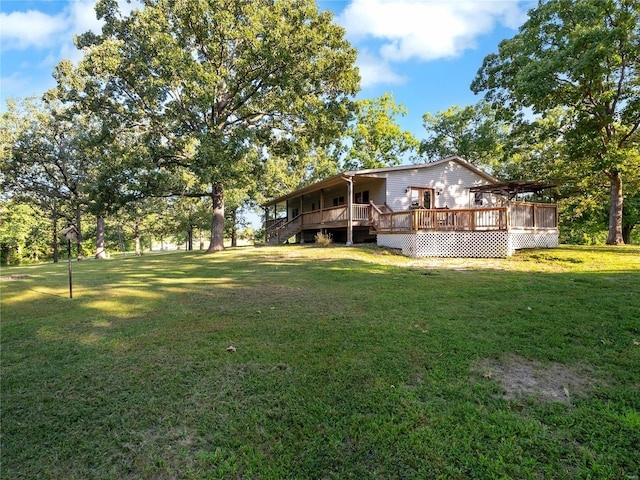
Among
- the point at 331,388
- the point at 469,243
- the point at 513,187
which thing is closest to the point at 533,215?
the point at 513,187

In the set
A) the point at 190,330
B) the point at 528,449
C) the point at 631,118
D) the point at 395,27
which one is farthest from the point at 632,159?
the point at 190,330

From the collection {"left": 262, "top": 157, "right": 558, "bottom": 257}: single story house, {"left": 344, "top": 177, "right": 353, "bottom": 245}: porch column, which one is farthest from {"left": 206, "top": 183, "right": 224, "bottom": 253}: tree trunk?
{"left": 344, "top": 177, "right": 353, "bottom": 245}: porch column

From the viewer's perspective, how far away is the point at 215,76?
15.6m

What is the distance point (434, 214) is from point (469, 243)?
69.4 inches

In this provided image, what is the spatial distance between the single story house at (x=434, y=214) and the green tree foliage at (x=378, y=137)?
10.2 meters

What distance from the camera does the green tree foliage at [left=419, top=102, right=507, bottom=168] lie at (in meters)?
28.2

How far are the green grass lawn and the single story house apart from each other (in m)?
6.23

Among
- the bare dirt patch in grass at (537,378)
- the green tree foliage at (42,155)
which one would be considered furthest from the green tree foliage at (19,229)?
the bare dirt patch in grass at (537,378)

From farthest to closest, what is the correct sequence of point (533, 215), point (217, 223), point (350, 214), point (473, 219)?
1. point (217, 223)
2. point (350, 214)
3. point (533, 215)
4. point (473, 219)

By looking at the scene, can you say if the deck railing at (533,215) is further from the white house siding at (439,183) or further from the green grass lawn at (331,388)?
the green grass lawn at (331,388)

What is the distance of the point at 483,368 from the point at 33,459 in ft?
13.0

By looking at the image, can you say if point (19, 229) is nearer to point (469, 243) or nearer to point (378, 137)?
point (378, 137)

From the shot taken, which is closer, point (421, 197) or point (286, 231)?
point (421, 197)

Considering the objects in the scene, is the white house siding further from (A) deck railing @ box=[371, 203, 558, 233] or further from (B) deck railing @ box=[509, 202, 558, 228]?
(B) deck railing @ box=[509, 202, 558, 228]
